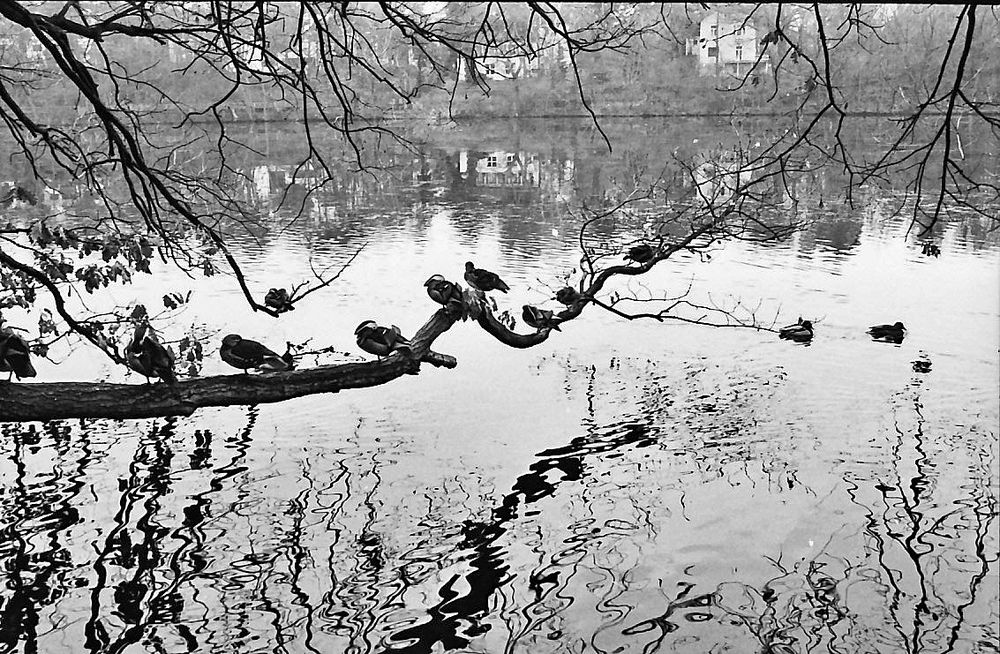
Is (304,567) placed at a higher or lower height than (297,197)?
lower

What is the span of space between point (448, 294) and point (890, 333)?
→ 16.8 feet

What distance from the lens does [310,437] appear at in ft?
19.9

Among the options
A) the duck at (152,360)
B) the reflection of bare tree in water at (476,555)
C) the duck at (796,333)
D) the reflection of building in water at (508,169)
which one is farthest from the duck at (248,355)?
the reflection of building in water at (508,169)

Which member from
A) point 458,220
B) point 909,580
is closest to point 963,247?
point 458,220

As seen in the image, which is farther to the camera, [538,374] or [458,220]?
[458,220]

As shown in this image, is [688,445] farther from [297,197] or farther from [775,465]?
[297,197]

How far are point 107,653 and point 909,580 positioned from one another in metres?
3.42

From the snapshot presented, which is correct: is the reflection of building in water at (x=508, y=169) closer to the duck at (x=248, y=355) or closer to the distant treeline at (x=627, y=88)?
the distant treeline at (x=627, y=88)

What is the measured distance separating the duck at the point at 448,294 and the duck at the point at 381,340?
46 cm

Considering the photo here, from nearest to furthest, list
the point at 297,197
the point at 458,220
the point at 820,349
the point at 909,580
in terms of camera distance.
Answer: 1. the point at 909,580
2. the point at 820,349
3. the point at 458,220
4. the point at 297,197

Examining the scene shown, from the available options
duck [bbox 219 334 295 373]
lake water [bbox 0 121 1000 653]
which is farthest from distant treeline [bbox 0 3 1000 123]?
duck [bbox 219 334 295 373]

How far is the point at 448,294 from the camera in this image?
13.9 feet

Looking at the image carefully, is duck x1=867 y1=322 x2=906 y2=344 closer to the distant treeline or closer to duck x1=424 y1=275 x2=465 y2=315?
duck x1=424 y1=275 x2=465 y2=315

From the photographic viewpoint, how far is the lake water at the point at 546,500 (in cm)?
405
